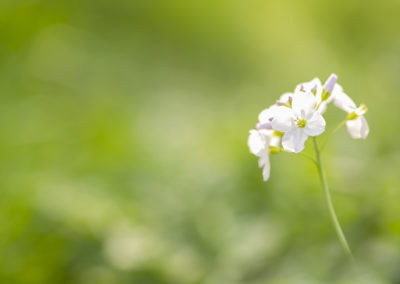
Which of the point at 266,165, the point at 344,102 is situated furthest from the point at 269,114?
the point at 344,102

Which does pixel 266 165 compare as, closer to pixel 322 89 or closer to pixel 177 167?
pixel 322 89

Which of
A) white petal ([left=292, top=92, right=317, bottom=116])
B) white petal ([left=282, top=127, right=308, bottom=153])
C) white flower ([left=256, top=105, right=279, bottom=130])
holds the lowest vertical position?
white petal ([left=282, top=127, right=308, bottom=153])

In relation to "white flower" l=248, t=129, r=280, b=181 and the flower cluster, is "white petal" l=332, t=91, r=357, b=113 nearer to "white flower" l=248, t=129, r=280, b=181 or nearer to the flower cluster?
the flower cluster

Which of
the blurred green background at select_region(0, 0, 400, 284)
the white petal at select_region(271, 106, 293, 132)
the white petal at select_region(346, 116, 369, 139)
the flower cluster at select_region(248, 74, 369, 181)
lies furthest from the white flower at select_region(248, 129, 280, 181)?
the blurred green background at select_region(0, 0, 400, 284)

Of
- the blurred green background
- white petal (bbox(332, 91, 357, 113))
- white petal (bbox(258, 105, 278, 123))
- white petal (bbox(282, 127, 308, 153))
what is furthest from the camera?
the blurred green background

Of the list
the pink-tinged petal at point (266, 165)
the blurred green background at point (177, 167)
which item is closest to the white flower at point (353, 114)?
the pink-tinged petal at point (266, 165)

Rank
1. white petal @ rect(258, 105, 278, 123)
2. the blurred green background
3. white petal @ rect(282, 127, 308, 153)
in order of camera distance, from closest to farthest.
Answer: white petal @ rect(282, 127, 308, 153)
white petal @ rect(258, 105, 278, 123)
the blurred green background

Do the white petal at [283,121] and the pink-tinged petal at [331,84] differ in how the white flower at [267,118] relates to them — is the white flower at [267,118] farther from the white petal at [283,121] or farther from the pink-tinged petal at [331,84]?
the pink-tinged petal at [331,84]
